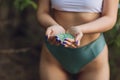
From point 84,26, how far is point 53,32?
0.13m

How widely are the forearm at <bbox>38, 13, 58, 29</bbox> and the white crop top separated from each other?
2.5 inches

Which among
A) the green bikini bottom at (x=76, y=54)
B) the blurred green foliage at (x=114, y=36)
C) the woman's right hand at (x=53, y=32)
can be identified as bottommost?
the blurred green foliage at (x=114, y=36)

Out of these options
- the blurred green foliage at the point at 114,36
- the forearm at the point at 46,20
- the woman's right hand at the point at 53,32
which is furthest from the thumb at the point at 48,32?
the blurred green foliage at the point at 114,36

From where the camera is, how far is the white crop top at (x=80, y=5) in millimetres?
1787

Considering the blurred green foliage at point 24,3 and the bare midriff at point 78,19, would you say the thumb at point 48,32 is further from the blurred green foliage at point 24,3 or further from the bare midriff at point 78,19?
the blurred green foliage at point 24,3

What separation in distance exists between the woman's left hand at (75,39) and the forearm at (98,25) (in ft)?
0.13

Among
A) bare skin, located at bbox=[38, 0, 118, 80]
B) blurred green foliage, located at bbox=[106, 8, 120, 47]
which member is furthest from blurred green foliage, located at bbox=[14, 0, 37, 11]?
bare skin, located at bbox=[38, 0, 118, 80]

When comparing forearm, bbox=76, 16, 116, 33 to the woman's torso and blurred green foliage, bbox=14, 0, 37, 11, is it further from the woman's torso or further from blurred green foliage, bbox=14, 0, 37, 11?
blurred green foliage, bbox=14, 0, 37, 11

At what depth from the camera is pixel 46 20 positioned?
72.8 inches

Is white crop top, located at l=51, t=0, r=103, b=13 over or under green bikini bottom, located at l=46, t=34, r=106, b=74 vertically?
over

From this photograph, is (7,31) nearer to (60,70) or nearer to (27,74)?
(27,74)

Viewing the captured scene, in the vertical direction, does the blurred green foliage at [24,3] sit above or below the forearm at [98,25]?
below

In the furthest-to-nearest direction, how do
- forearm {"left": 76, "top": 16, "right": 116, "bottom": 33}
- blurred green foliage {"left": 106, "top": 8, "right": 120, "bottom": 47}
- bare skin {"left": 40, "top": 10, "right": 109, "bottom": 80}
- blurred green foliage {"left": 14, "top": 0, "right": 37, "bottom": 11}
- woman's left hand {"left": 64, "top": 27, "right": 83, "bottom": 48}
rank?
blurred green foliage {"left": 14, "top": 0, "right": 37, "bottom": 11}, blurred green foliage {"left": 106, "top": 8, "right": 120, "bottom": 47}, bare skin {"left": 40, "top": 10, "right": 109, "bottom": 80}, forearm {"left": 76, "top": 16, "right": 116, "bottom": 33}, woman's left hand {"left": 64, "top": 27, "right": 83, "bottom": 48}

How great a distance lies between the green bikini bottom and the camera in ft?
6.03
